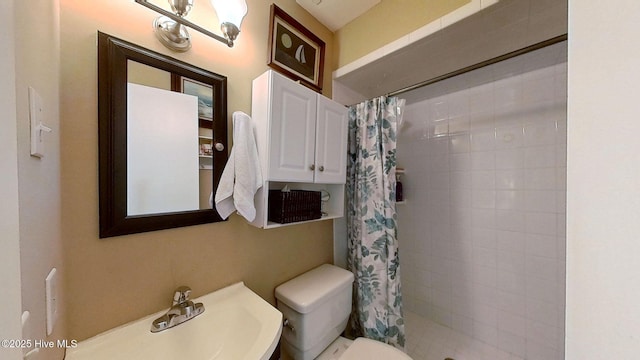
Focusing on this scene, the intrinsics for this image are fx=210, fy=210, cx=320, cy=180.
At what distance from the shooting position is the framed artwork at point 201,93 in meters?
0.85

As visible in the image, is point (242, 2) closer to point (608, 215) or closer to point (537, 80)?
point (608, 215)

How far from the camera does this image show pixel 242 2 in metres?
0.90

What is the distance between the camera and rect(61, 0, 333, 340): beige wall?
2.14 feet

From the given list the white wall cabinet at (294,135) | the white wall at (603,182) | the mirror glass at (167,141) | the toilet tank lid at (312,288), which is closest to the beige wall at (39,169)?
the mirror glass at (167,141)

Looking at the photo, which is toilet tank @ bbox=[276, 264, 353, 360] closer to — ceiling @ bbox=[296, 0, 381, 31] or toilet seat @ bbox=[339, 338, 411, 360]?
toilet seat @ bbox=[339, 338, 411, 360]

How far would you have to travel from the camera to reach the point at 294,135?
1060 mm

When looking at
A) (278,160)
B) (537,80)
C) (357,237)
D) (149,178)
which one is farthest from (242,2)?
(537,80)

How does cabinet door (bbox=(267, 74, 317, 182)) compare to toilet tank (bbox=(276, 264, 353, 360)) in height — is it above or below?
above

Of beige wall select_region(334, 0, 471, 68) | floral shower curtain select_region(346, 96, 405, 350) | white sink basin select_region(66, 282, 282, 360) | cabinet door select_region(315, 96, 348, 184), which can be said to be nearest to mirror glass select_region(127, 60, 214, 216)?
white sink basin select_region(66, 282, 282, 360)

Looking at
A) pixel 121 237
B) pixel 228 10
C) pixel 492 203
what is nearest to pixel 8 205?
pixel 121 237

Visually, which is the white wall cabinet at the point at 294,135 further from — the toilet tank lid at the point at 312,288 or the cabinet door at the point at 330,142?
the toilet tank lid at the point at 312,288

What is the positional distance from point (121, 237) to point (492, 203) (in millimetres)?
2125

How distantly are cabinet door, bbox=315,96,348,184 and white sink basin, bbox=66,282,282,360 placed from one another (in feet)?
2.23

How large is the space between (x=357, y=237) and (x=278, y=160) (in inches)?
32.0
